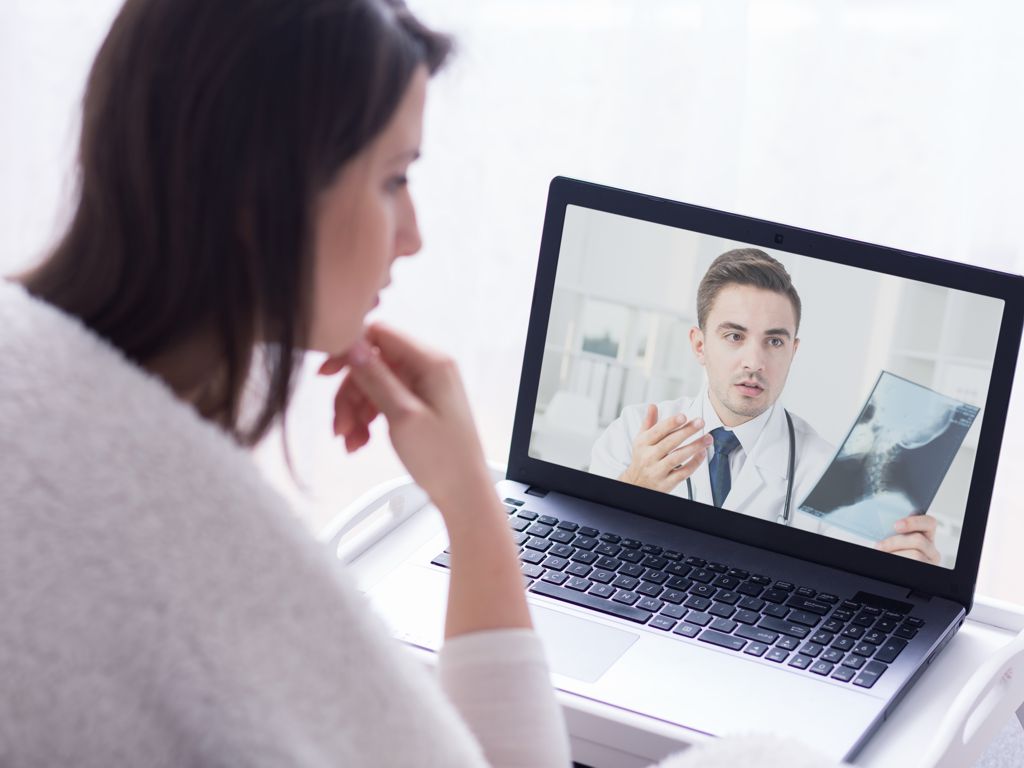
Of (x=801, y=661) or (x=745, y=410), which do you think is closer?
(x=801, y=661)

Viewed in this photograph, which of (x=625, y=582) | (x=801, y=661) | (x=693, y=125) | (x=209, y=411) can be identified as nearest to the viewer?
(x=209, y=411)

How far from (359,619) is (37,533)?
0.15 metres

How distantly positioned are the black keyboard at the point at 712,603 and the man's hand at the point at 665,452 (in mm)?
63

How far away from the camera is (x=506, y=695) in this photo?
722mm

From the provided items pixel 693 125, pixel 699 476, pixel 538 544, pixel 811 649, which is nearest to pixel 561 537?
pixel 538 544

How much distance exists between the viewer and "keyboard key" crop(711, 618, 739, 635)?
914 mm

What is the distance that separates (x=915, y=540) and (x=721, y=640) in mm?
199

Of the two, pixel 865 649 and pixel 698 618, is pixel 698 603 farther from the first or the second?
pixel 865 649

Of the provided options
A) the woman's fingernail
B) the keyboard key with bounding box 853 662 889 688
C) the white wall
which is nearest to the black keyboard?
the keyboard key with bounding box 853 662 889 688

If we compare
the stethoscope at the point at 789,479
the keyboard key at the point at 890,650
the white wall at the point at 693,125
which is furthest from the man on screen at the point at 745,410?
the white wall at the point at 693,125

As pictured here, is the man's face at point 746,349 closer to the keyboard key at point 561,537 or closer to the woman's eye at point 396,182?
the keyboard key at point 561,537

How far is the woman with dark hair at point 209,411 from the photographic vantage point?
49 cm

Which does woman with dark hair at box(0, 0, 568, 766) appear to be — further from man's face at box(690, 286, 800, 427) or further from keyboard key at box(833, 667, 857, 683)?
man's face at box(690, 286, 800, 427)

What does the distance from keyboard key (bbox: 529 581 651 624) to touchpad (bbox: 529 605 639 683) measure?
0.02 meters
